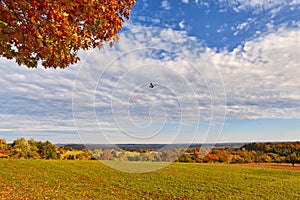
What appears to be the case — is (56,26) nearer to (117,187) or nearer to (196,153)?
(117,187)

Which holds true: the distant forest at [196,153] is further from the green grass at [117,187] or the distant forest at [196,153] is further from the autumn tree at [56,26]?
the autumn tree at [56,26]

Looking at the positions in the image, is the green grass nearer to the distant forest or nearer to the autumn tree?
the distant forest

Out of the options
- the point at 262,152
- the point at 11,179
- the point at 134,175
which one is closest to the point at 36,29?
the point at 11,179

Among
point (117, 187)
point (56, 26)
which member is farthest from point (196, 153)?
point (56, 26)

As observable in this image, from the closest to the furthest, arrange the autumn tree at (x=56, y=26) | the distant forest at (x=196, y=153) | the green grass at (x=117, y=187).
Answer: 1. the autumn tree at (x=56, y=26)
2. the green grass at (x=117, y=187)
3. the distant forest at (x=196, y=153)

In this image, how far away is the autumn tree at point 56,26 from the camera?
18.4ft

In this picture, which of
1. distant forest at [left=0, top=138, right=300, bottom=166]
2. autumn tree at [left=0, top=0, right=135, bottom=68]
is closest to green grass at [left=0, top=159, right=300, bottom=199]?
distant forest at [left=0, top=138, right=300, bottom=166]

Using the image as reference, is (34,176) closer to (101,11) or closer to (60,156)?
(101,11)

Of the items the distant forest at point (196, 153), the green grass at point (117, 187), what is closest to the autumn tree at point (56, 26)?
the green grass at point (117, 187)

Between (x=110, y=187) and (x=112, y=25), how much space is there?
12.9 m

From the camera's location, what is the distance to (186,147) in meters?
9.84

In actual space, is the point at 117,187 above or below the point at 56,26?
below

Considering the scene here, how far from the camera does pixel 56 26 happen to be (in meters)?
5.82

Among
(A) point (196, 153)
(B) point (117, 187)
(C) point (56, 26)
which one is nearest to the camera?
(C) point (56, 26)
